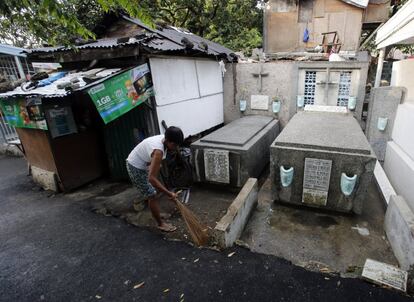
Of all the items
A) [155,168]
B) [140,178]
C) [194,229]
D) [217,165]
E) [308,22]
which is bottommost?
[194,229]

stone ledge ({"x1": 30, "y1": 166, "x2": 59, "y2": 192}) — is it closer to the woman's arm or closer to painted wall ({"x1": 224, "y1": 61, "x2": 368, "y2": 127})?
the woman's arm

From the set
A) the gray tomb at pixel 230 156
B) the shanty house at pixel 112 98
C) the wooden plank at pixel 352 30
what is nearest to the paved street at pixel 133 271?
the shanty house at pixel 112 98

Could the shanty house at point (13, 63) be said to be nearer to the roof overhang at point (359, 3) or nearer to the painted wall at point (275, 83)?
the painted wall at point (275, 83)

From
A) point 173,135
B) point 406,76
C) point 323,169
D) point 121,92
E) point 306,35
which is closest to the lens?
point 173,135

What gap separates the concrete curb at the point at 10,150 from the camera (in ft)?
31.2

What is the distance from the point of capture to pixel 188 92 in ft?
21.7

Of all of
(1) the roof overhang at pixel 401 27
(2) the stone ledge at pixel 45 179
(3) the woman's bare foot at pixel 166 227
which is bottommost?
(3) the woman's bare foot at pixel 166 227

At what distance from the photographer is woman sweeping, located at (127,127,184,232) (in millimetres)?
3717

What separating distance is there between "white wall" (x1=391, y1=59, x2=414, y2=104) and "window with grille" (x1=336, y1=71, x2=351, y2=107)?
1120 millimetres

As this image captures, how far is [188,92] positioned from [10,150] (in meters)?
8.15

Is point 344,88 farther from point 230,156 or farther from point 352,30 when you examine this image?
point 352,30

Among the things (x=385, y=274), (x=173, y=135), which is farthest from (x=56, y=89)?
(x=385, y=274)

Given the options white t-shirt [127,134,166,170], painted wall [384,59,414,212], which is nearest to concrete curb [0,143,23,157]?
white t-shirt [127,134,166,170]

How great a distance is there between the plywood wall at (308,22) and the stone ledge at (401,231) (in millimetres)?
12111
